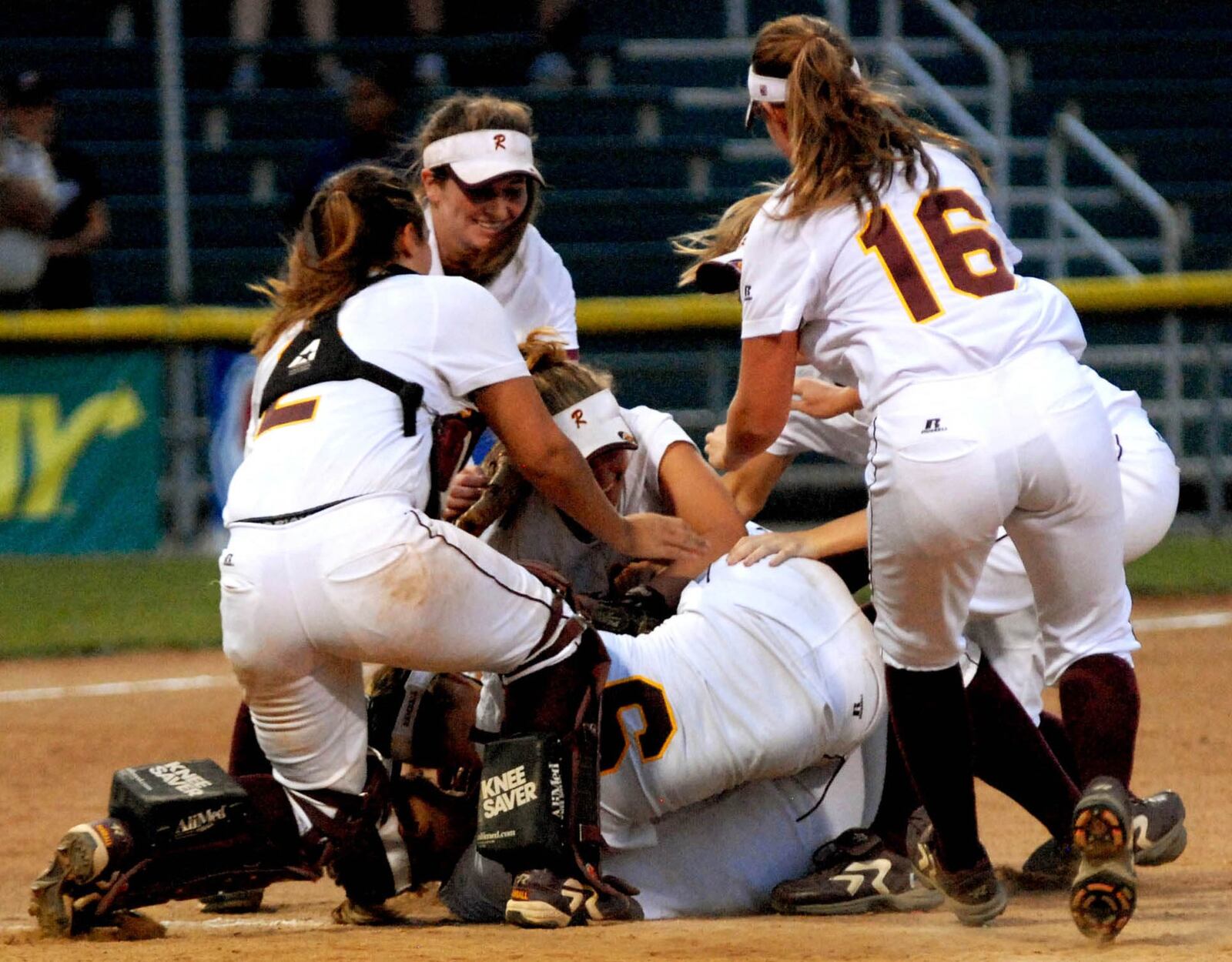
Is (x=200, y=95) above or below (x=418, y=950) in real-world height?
above

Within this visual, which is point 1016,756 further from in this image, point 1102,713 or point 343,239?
point 343,239

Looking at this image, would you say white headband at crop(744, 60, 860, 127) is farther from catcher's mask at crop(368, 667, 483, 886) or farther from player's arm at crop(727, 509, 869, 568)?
catcher's mask at crop(368, 667, 483, 886)

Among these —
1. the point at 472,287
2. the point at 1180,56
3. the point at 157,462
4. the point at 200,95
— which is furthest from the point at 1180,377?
the point at 472,287

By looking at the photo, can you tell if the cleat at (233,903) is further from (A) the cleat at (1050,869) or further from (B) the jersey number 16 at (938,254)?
→ (B) the jersey number 16 at (938,254)

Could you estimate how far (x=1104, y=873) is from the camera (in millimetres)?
3371

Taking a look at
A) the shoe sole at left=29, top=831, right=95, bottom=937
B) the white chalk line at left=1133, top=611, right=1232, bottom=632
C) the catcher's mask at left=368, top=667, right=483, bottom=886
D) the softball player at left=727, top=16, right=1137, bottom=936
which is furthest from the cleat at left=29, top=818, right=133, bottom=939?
the white chalk line at left=1133, top=611, right=1232, bottom=632

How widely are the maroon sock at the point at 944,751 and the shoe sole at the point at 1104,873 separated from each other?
0.34 m

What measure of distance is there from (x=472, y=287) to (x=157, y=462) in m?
7.32

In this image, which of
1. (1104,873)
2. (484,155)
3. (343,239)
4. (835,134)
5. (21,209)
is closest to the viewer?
(1104,873)

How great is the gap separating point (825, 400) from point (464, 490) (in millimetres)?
860

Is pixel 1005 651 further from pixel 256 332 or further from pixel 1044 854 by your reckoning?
pixel 256 332

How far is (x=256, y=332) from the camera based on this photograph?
169 inches

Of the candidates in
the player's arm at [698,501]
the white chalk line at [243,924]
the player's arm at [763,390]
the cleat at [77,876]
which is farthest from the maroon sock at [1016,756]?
the cleat at [77,876]

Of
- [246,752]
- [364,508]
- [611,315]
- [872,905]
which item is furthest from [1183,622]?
[364,508]
